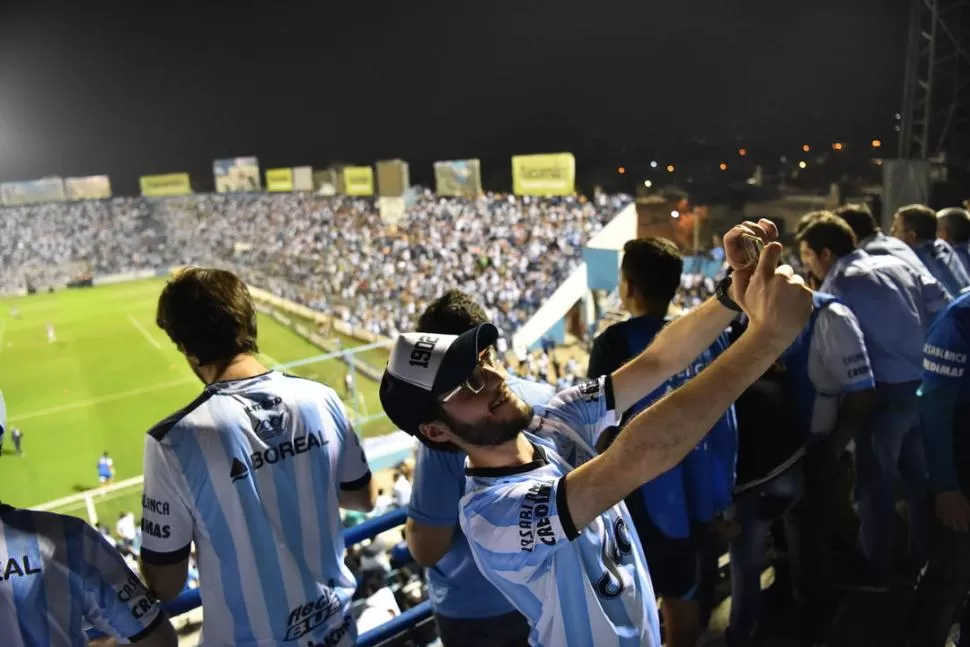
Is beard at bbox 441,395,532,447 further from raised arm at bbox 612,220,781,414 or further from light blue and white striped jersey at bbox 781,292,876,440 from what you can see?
light blue and white striped jersey at bbox 781,292,876,440

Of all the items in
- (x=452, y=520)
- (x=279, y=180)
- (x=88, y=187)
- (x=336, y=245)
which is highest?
(x=88, y=187)

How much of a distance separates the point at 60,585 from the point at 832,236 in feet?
8.16

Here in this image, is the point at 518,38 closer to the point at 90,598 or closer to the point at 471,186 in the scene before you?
the point at 471,186

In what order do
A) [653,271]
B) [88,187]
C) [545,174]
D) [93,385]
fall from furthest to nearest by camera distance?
[88,187]
[545,174]
[93,385]
[653,271]

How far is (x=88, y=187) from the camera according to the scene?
119ft

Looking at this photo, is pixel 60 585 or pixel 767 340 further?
pixel 60 585

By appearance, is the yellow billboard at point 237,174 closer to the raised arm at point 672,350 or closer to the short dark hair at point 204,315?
the short dark hair at point 204,315

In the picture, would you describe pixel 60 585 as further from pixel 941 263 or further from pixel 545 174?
pixel 545 174

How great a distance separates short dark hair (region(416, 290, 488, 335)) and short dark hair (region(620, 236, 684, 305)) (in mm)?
557

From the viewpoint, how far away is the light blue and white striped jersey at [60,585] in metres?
0.92

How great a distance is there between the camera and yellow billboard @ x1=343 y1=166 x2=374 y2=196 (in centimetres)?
3306

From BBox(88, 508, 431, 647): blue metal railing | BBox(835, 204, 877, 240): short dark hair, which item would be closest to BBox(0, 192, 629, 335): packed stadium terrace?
BBox(835, 204, 877, 240): short dark hair

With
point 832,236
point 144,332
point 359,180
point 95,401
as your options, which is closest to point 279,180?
point 359,180

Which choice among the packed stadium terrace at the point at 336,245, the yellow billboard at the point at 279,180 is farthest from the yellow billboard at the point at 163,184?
the yellow billboard at the point at 279,180
